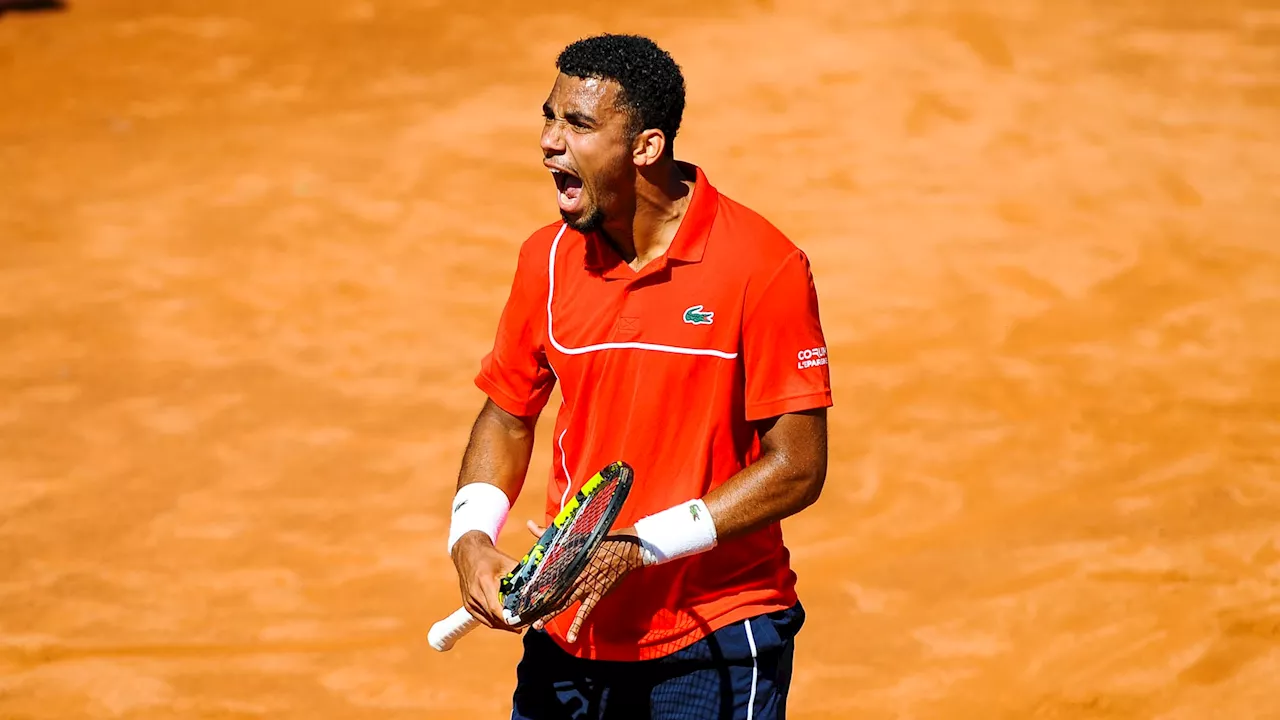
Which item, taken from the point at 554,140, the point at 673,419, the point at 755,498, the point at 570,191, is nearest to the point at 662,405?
the point at 673,419

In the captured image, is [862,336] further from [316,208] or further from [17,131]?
[17,131]

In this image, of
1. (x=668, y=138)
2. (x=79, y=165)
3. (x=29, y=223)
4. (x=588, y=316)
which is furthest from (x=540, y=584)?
(x=79, y=165)

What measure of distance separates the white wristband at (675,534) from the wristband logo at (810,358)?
39cm

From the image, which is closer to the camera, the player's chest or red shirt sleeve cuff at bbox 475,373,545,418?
the player's chest

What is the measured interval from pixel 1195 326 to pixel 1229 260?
3.22 feet

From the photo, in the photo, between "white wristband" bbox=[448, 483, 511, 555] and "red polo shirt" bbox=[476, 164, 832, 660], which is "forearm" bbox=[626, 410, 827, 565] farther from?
"white wristband" bbox=[448, 483, 511, 555]

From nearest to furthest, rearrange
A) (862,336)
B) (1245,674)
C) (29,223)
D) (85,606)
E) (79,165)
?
(1245,674), (85,606), (862,336), (29,223), (79,165)

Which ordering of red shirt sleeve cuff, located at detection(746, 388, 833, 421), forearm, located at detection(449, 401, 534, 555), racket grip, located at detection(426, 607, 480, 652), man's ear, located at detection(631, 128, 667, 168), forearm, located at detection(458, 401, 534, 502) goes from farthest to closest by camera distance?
forearm, located at detection(458, 401, 534, 502)
forearm, located at detection(449, 401, 534, 555)
racket grip, located at detection(426, 607, 480, 652)
man's ear, located at detection(631, 128, 667, 168)
red shirt sleeve cuff, located at detection(746, 388, 833, 421)

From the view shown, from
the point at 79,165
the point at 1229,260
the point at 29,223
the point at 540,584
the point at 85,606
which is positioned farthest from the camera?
the point at 79,165

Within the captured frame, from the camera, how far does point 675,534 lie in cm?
354

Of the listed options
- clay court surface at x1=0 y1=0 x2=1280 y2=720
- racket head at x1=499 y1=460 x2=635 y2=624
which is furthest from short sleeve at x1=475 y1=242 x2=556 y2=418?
clay court surface at x1=0 y1=0 x2=1280 y2=720

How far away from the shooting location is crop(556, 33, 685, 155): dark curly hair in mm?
3676

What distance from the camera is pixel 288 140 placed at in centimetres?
1239

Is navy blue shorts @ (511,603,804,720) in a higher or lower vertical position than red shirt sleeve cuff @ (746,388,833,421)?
lower
